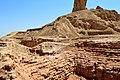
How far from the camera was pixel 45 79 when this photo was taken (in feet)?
38.8

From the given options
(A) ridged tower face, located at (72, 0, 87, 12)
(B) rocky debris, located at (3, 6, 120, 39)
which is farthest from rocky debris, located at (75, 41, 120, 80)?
(A) ridged tower face, located at (72, 0, 87, 12)

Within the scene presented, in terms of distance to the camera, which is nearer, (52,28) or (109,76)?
(109,76)

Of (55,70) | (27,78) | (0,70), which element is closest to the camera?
(0,70)

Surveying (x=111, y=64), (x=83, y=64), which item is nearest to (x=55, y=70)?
(x=83, y=64)

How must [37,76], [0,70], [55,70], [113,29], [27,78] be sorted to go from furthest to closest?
[113,29] → [55,70] → [37,76] → [27,78] → [0,70]

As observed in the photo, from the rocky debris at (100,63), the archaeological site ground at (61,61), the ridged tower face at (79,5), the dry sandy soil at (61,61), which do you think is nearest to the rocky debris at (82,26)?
the ridged tower face at (79,5)

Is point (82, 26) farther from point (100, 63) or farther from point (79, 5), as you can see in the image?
point (100, 63)

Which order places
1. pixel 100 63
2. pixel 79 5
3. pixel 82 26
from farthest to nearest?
pixel 79 5
pixel 82 26
pixel 100 63

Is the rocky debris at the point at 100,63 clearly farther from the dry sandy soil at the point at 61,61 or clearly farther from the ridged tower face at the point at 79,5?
the ridged tower face at the point at 79,5

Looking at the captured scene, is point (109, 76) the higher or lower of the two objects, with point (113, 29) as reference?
lower

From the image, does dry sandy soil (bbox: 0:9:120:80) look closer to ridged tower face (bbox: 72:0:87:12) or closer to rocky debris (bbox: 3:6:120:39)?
rocky debris (bbox: 3:6:120:39)

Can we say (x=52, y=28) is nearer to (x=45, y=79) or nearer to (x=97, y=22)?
(x=97, y=22)

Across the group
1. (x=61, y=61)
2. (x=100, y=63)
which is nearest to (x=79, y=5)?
(x=100, y=63)

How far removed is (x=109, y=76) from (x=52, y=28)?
2094 cm
